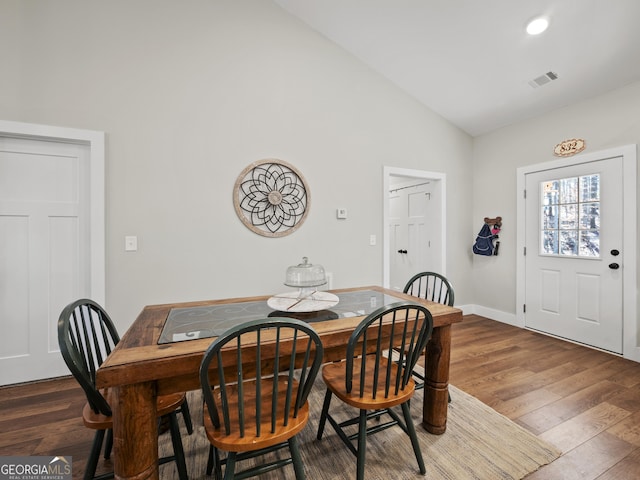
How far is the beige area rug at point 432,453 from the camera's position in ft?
4.77

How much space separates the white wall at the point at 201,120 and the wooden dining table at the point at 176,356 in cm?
86

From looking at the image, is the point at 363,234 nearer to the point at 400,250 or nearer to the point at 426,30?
the point at 400,250

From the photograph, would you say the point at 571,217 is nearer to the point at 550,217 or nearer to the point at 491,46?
the point at 550,217

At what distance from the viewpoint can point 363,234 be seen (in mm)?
3330

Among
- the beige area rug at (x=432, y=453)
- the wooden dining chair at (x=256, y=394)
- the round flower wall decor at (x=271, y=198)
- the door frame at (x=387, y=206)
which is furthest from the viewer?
the door frame at (x=387, y=206)

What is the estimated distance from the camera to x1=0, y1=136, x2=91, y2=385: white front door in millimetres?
2250

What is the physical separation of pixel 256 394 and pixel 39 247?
2.34 meters

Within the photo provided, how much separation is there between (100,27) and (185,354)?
275cm

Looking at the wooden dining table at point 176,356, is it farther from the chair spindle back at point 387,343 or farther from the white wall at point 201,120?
the white wall at point 201,120

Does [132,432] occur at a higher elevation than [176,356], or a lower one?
lower

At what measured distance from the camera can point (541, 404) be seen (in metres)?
2.04

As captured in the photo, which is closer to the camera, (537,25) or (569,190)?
(537,25)

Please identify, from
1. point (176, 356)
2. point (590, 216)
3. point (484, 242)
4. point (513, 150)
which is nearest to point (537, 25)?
point (513, 150)

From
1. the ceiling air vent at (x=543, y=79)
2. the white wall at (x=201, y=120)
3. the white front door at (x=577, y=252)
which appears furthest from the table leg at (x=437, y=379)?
the ceiling air vent at (x=543, y=79)
